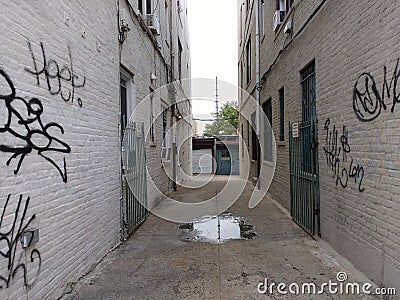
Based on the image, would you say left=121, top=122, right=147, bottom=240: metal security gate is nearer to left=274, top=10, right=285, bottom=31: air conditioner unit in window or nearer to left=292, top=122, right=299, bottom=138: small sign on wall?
left=292, top=122, right=299, bottom=138: small sign on wall

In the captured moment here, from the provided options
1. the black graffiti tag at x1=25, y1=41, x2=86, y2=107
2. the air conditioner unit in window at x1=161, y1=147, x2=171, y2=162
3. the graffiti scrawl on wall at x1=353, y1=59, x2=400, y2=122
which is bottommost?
the air conditioner unit in window at x1=161, y1=147, x2=171, y2=162

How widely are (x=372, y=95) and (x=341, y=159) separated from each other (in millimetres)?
1199

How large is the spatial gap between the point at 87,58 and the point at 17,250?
248 centimetres

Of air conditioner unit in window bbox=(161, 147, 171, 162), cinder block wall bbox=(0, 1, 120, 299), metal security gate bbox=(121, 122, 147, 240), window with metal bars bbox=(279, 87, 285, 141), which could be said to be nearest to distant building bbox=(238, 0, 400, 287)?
window with metal bars bbox=(279, 87, 285, 141)

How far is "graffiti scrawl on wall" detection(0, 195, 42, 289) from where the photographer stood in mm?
2676

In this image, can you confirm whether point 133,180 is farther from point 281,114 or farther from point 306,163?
point 281,114

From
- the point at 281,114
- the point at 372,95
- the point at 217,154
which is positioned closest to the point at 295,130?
the point at 281,114

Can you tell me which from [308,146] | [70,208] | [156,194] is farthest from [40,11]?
[156,194]

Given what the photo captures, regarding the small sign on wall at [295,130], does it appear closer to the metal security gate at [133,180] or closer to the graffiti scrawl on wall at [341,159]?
the graffiti scrawl on wall at [341,159]

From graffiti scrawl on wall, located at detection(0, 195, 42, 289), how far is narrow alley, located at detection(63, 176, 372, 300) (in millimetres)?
804

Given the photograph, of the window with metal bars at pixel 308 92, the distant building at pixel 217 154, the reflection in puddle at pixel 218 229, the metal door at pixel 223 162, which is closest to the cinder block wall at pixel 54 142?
the reflection in puddle at pixel 218 229

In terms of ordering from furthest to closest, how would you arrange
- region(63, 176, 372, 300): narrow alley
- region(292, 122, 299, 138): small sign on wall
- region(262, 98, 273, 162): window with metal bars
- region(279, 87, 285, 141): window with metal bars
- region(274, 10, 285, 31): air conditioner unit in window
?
region(262, 98, 273, 162): window with metal bars → region(279, 87, 285, 141): window with metal bars → region(274, 10, 285, 31): air conditioner unit in window → region(292, 122, 299, 138): small sign on wall → region(63, 176, 372, 300): narrow alley

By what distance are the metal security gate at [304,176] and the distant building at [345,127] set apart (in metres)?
0.02

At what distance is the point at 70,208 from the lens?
3.81 m
